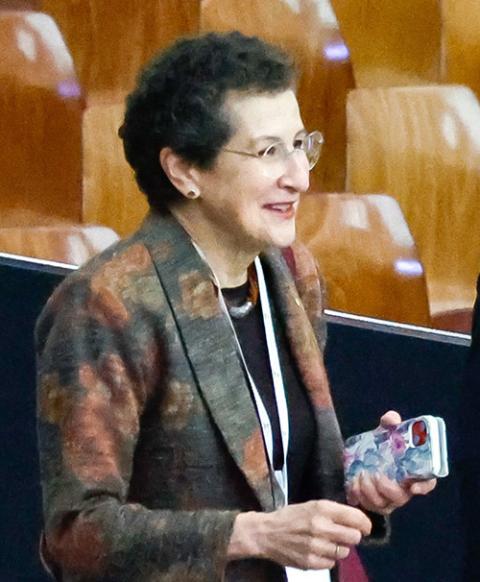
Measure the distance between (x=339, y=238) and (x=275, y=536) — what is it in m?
1.61

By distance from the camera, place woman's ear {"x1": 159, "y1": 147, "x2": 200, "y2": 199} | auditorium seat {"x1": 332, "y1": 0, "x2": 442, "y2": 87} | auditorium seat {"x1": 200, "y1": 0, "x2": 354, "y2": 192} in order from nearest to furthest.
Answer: woman's ear {"x1": 159, "y1": 147, "x2": 200, "y2": 199} → auditorium seat {"x1": 200, "y1": 0, "x2": 354, "y2": 192} → auditorium seat {"x1": 332, "y1": 0, "x2": 442, "y2": 87}

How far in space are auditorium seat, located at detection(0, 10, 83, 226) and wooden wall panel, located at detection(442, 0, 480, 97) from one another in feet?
3.14

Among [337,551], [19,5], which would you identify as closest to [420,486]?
[337,551]

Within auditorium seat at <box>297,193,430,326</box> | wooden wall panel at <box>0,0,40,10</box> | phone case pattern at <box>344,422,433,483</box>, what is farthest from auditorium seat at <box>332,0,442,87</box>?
phone case pattern at <box>344,422,433,483</box>

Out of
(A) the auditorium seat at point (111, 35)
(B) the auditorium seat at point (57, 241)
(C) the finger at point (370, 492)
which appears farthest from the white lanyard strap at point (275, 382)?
(A) the auditorium seat at point (111, 35)

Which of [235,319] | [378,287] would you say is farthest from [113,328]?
[378,287]

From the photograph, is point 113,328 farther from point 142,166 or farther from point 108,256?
point 142,166

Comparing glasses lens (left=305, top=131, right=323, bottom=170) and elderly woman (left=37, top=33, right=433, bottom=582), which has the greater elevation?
glasses lens (left=305, top=131, right=323, bottom=170)

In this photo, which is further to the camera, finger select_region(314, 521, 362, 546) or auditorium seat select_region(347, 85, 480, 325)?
auditorium seat select_region(347, 85, 480, 325)

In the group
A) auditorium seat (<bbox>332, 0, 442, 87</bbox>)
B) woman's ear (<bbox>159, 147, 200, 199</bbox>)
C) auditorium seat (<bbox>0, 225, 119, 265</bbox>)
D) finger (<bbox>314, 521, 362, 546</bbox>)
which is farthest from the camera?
auditorium seat (<bbox>332, 0, 442, 87</bbox>)

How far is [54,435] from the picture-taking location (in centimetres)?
168

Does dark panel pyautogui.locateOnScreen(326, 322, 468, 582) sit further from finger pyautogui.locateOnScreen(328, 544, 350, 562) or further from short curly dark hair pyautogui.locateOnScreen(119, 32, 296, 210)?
finger pyautogui.locateOnScreen(328, 544, 350, 562)

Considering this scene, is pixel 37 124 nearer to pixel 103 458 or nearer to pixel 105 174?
pixel 105 174

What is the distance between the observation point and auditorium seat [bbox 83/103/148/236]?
2871mm
